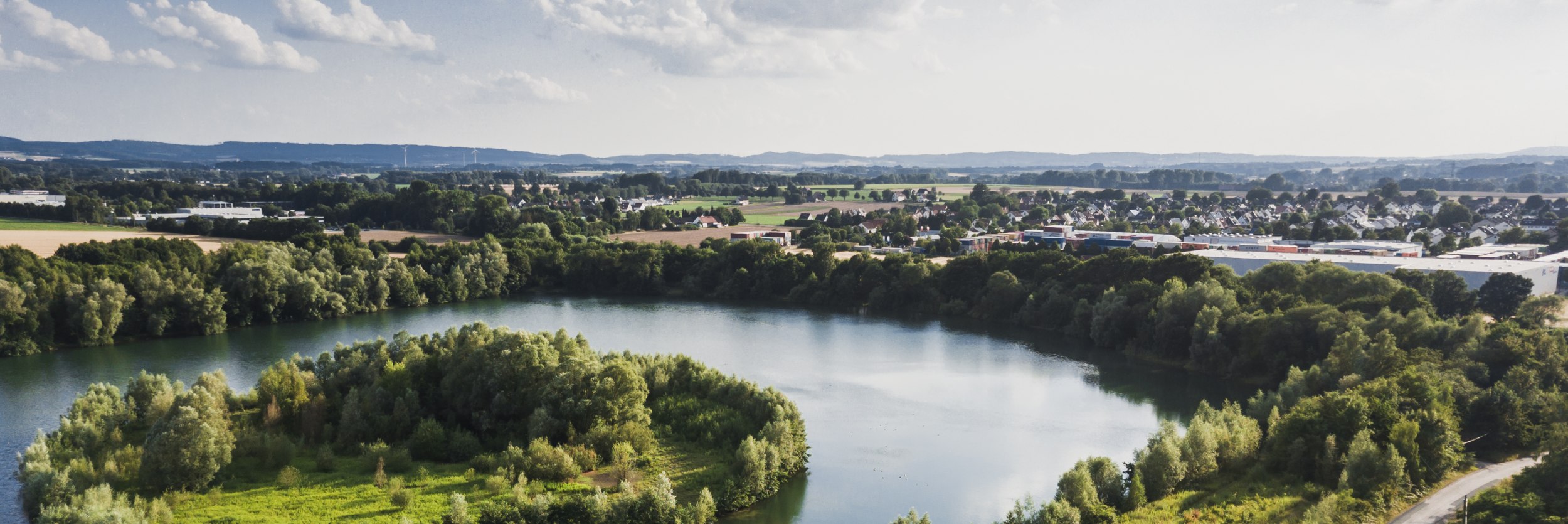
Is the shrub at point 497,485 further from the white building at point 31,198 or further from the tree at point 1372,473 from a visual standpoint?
the white building at point 31,198

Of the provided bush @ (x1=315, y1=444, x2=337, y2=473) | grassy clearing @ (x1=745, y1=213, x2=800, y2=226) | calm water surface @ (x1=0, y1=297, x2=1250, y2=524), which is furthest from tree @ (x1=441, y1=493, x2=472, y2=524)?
grassy clearing @ (x1=745, y1=213, x2=800, y2=226)

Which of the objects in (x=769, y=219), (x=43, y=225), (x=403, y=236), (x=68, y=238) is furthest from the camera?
(x=769, y=219)

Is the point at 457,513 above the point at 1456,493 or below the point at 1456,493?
above

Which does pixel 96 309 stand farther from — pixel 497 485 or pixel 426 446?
pixel 497 485

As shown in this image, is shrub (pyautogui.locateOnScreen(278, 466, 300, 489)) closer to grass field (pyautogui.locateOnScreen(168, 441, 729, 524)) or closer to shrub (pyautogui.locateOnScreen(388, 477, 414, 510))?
grass field (pyautogui.locateOnScreen(168, 441, 729, 524))

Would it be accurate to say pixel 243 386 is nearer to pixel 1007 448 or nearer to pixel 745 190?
pixel 1007 448

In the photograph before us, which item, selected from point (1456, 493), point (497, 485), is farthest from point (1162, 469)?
point (497, 485)

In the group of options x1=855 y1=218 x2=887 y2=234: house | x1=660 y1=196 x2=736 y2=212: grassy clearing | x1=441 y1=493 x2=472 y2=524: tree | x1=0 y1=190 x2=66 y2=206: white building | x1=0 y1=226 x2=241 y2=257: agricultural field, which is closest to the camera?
x1=441 y1=493 x2=472 y2=524: tree
